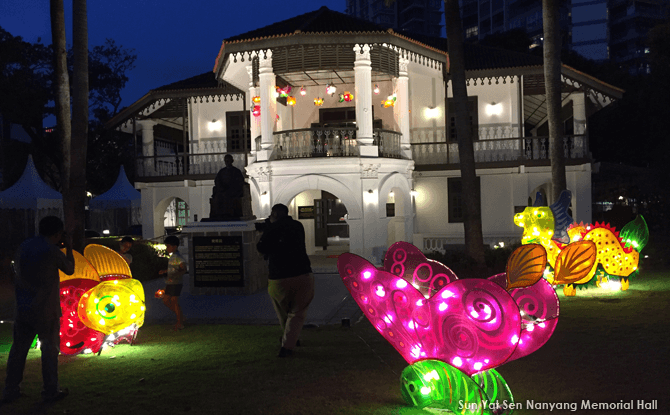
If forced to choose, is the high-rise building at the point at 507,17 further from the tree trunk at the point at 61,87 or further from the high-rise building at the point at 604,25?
the tree trunk at the point at 61,87

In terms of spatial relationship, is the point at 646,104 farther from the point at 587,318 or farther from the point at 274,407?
the point at 274,407

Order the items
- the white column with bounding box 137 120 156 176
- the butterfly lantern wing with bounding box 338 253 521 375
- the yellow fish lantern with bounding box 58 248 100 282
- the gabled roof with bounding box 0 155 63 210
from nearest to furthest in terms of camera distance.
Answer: the butterfly lantern wing with bounding box 338 253 521 375
the yellow fish lantern with bounding box 58 248 100 282
the gabled roof with bounding box 0 155 63 210
the white column with bounding box 137 120 156 176

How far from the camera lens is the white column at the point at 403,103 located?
19172mm

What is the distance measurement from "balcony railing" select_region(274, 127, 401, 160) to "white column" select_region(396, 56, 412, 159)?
0.52 metres

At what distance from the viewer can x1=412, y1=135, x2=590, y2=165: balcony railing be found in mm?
21469

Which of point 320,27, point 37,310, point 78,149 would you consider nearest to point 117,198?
point 320,27

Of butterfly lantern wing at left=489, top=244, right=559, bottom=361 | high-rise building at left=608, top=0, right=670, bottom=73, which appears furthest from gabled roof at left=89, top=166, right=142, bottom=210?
high-rise building at left=608, top=0, right=670, bottom=73

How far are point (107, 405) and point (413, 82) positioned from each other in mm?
18502

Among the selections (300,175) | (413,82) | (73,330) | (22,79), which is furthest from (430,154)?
(22,79)

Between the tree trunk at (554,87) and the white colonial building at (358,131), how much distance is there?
427 cm

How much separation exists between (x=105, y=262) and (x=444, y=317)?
5.05 metres

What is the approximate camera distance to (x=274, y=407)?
18.1 ft

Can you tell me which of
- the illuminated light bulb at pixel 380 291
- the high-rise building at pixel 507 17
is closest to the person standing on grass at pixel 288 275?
the illuminated light bulb at pixel 380 291

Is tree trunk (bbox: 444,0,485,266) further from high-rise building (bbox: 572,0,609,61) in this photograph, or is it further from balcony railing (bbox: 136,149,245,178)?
high-rise building (bbox: 572,0,609,61)
